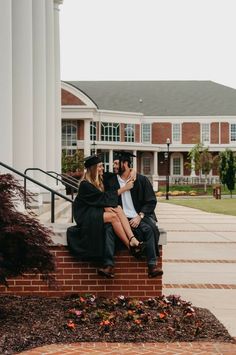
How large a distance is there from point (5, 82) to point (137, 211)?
15.6ft

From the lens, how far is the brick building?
77312 mm

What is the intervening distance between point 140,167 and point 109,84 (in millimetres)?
13173

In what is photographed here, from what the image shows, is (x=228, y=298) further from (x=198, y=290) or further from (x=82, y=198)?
(x=82, y=198)

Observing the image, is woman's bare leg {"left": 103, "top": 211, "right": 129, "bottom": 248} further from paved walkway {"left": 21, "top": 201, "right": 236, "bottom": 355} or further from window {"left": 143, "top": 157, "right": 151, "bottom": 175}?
window {"left": 143, "top": 157, "right": 151, "bottom": 175}

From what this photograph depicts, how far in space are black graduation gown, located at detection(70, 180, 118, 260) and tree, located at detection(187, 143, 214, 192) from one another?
215 feet

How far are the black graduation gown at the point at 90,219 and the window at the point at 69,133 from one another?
63.1 m

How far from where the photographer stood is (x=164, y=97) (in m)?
84.6

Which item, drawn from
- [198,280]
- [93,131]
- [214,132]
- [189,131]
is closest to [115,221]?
[198,280]

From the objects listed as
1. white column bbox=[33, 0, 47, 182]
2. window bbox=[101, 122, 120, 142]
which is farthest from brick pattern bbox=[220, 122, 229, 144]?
white column bbox=[33, 0, 47, 182]

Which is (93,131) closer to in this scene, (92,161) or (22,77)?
(22,77)

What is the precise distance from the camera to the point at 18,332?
21.9 feet

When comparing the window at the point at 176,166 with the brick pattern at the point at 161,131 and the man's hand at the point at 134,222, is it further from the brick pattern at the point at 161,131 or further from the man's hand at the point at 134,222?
the man's hand at the point at 134,222

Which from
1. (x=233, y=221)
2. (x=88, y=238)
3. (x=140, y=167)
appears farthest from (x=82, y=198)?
(x=140, y=167)

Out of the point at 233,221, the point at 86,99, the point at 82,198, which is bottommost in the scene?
the point at 233,221
